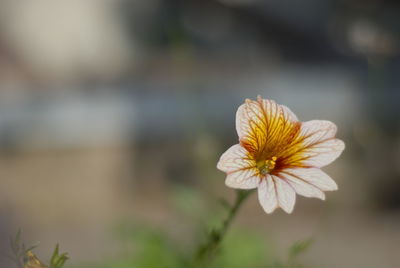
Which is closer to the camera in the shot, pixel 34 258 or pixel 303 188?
pixel 34 258

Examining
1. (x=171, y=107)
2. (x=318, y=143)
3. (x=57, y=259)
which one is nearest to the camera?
(x=57, y=259)

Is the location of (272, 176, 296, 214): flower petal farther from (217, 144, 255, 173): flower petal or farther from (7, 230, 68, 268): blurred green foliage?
(7, 230, 68, 268): blurred green foliage

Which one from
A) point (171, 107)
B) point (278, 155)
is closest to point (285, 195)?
point (278, 155)

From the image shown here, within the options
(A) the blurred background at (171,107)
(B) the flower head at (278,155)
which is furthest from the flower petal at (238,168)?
(A) the blurred background at (171,107)

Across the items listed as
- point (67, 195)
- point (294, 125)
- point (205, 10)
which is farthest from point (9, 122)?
point (294, 125)

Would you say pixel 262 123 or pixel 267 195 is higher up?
pixel 262 123

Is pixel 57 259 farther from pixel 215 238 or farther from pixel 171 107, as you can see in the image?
pixel 171 107
